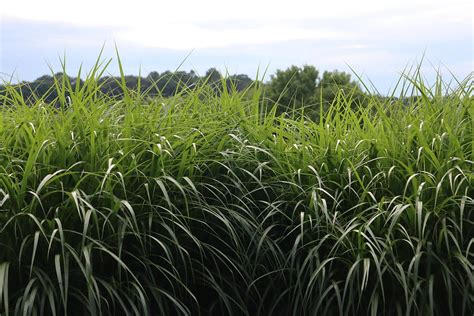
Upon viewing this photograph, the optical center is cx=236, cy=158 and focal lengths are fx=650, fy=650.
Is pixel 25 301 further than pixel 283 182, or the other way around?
pixel 283 182

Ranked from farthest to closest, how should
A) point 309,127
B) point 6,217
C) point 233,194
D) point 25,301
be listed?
A: point 309,127, point 233,194, point 6,217, point 25,301

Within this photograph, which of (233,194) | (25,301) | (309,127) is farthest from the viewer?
(309,127)

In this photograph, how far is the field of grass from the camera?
228cm

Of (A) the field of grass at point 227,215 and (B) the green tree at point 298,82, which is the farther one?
(B) the green tree at point 298,82

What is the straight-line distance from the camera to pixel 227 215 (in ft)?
8.48

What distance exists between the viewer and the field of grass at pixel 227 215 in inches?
89.6

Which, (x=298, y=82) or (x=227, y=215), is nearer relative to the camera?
(x=227, y=215)

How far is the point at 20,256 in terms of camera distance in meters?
A: 2.12

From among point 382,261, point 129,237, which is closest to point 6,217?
point 129,237

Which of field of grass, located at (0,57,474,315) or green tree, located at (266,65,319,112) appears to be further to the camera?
green tree, located at (266,65,319,112)

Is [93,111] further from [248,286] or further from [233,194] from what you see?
[248,286]

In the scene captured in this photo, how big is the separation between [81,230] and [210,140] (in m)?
0.66

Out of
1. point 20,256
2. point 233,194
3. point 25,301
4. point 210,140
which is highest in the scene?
point 210,140

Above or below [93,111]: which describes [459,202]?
below
